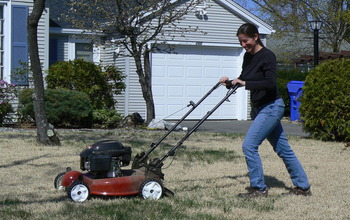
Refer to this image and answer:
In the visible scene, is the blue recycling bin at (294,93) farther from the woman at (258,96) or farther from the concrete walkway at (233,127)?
the woman at (258,96)

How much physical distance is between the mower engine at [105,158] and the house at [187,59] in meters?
12.5

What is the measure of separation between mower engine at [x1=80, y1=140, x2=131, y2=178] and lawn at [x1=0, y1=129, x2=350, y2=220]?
0.96 feet

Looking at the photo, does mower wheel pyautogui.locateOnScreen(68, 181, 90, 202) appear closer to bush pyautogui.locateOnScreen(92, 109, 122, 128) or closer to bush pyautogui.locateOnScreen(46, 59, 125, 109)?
bush pyautogui.locateOnScreen(92, 109, 122, 128)

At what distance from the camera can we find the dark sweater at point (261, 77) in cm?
706

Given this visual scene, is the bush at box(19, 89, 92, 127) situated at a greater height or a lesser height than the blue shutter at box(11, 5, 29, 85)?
lesser

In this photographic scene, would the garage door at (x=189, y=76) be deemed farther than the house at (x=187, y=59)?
Yes

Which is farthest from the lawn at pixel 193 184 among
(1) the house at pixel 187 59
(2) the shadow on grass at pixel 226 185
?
(1) the house at pixel 187 59

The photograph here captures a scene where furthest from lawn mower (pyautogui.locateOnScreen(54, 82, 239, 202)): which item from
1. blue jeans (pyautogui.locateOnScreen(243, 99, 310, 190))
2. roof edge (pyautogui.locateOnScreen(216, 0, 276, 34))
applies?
roof edge (pyautogui.locateOnScreen(216, 0, 276, 34))

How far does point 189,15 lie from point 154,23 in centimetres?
124

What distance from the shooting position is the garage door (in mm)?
20234

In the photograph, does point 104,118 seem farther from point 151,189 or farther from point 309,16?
point 309,16

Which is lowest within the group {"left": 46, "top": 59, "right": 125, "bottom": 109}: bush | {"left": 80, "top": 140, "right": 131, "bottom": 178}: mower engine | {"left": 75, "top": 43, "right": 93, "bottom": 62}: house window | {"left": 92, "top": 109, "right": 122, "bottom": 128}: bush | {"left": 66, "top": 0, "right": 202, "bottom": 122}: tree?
{"left": 92, "top": 109, "right": 122, "bottom": 128}: bush

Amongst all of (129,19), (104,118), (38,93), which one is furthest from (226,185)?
(104,118)

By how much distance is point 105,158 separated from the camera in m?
6.77
